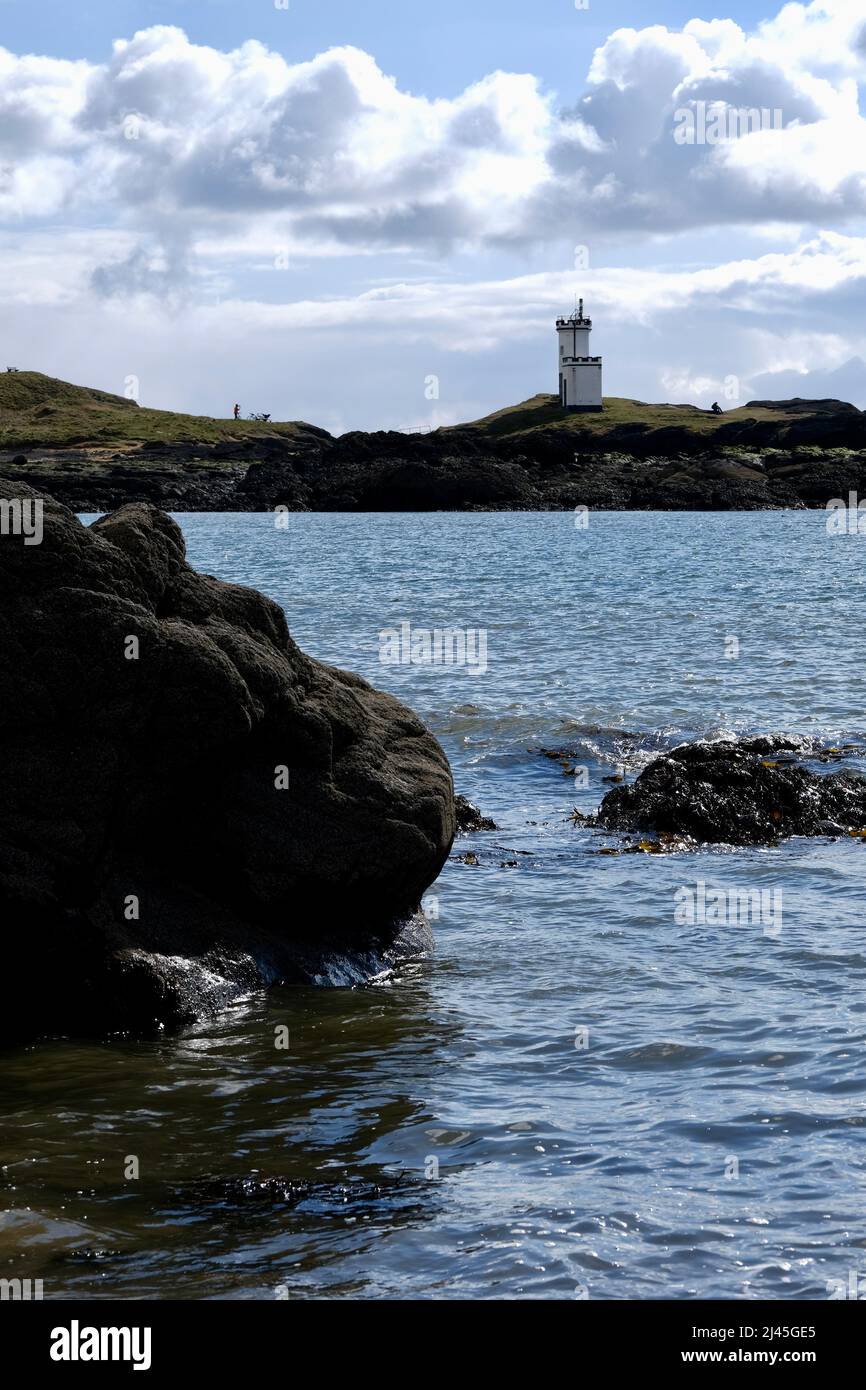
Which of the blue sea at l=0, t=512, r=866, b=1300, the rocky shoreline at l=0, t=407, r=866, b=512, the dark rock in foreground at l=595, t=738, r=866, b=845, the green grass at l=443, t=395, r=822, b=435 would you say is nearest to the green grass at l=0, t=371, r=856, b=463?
the green grass at l=443, t=395, r=822, b=435

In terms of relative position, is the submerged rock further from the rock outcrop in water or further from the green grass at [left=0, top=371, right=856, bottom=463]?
the green grass at [left=0, top=371, right=856, bottom=463]

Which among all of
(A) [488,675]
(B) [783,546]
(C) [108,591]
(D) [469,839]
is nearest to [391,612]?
(A) [488,675]

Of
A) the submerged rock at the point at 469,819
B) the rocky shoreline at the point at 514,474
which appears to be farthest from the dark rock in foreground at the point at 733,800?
the rocky shoreline at the point at 514,474

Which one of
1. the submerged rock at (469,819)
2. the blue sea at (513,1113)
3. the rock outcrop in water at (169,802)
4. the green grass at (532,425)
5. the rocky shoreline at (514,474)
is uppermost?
the green grass at (532,425)

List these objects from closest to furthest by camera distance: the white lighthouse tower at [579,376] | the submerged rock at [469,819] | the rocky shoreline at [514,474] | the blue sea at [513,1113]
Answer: the blue sea at [513,1113] → the submerged rock at [469,819] → the rocky shoreline at [514,474] → the white lighthouse tower at [579,376]

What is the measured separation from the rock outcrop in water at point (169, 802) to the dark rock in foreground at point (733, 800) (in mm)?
5187

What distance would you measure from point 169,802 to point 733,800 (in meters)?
8.18

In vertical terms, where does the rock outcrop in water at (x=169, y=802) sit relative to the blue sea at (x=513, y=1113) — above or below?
above

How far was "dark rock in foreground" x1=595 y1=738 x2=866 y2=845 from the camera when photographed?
16.9 m

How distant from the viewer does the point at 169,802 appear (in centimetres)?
1100

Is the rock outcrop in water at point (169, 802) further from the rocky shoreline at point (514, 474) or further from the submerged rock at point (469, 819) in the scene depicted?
the rocky shoreline at point (514, 474)

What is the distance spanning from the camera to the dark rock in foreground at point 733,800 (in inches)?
664

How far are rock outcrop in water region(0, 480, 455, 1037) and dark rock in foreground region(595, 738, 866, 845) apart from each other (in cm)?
519

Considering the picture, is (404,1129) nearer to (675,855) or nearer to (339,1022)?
(339,1022)
